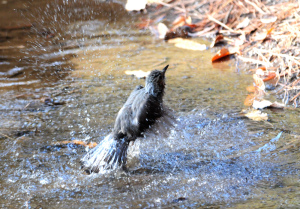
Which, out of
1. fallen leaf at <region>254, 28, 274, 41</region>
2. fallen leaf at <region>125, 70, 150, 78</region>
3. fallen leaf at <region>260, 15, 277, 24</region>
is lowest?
fallen leaf at <region>125, 70, 150, 78</region>

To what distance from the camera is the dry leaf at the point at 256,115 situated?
3.39 metres

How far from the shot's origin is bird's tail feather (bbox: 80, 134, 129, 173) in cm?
286

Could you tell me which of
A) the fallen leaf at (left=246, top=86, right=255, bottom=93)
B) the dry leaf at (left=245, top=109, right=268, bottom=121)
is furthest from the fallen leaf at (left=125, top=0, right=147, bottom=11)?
the dry leaf at (left=245, top=109, right=268, bottom=121)

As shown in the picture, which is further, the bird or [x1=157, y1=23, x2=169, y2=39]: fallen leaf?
[x1=157, y1=23, x2=169, y2=39]: fallen leaf

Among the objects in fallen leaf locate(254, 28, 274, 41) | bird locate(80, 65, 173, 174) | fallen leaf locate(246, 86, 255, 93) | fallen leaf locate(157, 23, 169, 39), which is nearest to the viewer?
bird locate(80, 65, 173, 174)

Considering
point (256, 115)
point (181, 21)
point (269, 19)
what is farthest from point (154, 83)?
point (181, 21)

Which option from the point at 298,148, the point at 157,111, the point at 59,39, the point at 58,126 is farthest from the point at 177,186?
the point at 59,39

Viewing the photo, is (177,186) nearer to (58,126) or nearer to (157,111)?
(157,111)

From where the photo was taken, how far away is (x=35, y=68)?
528 centimetres

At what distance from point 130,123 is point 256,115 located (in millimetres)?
1362

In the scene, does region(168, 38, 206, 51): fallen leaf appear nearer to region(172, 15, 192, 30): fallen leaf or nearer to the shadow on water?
the shadow on water

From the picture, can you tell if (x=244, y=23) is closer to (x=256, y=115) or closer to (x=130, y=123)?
(x=256, y=115)

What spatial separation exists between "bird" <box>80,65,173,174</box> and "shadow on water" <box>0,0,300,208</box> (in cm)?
13

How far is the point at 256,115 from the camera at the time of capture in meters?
3.44
